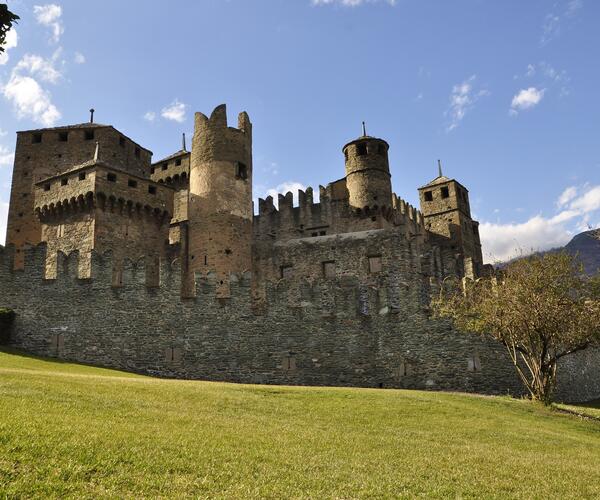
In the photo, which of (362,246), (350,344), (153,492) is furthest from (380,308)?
(153,492)

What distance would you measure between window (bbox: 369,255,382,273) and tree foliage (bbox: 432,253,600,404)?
10.1 m

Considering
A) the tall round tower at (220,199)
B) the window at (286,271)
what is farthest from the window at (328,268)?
the tall round tower at (220,199)

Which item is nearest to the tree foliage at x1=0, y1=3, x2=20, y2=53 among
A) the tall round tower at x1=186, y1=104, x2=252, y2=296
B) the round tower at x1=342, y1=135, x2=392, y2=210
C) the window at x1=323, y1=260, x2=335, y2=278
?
the tall round tower at x1=186, y1=104, x2=252, y2=296

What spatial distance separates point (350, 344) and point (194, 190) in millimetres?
15060

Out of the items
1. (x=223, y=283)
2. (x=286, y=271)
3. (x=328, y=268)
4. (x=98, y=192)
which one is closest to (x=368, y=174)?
(x=328, y=268)

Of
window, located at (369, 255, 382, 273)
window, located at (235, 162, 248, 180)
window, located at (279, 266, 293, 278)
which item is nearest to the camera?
window, located at (369, 255, 382, 273)

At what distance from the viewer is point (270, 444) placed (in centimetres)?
891

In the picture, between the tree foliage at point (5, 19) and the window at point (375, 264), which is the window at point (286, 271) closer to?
the window at point (375, 264)

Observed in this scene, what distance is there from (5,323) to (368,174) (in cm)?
2437

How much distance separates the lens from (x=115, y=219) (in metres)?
31.3

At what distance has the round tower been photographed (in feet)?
124

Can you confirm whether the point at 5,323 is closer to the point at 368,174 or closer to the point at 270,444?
the point at 270,444

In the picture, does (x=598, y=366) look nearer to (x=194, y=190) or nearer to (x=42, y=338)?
(x=194, y=190)

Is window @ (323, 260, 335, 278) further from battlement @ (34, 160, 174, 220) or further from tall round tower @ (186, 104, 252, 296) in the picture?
battlement @ (34, 160, 174, 220)
